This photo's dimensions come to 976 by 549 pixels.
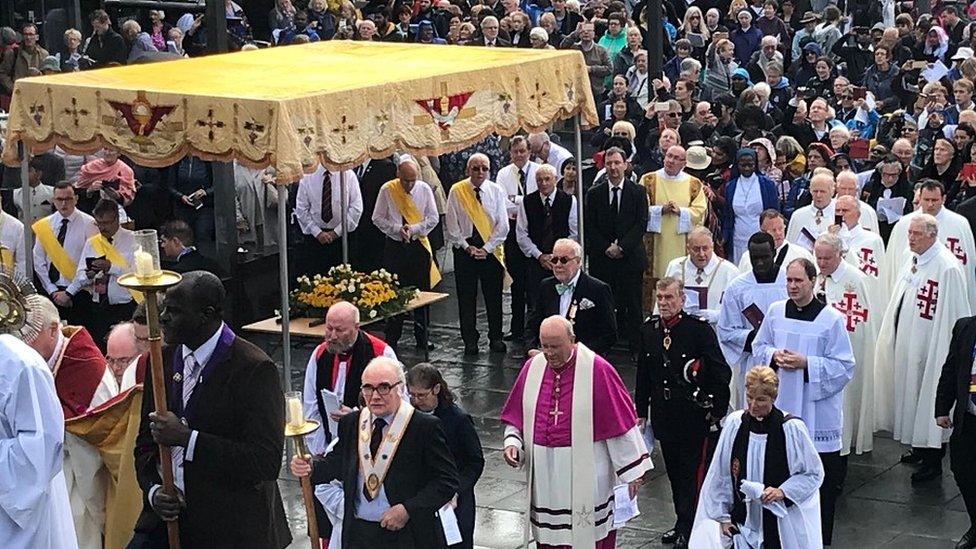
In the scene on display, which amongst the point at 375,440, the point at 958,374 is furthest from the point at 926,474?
the point at 375,440

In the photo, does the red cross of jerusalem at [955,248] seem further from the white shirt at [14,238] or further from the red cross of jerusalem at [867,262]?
the white shirt at [14,238]

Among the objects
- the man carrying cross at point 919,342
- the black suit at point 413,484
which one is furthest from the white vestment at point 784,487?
the man carrying cross at point 919,342

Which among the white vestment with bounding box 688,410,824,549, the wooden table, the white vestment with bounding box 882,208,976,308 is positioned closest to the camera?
the white vestment with bounding box 688,410,824,549

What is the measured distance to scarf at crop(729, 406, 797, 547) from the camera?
9383mm

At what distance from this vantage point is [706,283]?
42.0 feet

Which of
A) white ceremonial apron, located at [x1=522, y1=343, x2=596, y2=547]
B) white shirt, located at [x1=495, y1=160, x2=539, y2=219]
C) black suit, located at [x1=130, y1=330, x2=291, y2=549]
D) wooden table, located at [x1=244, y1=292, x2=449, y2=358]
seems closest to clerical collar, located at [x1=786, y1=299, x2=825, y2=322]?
white ceremonial apron, located at [x1=522, y1=343, x2=596, y2=547]

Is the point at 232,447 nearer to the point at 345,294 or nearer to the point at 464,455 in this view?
the point at 464,455

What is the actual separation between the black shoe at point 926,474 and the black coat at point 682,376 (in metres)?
2.43

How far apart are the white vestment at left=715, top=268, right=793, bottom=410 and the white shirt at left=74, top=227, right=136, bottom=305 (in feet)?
16.0

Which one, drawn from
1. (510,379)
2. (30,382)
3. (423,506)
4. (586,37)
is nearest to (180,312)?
(30,382)

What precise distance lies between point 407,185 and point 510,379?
6.80ft

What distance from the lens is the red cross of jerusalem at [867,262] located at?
13.6m

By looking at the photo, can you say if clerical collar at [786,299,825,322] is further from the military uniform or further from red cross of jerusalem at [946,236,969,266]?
red cross of jerusalem at [946,236,969,266]

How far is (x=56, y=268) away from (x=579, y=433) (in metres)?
6.28
